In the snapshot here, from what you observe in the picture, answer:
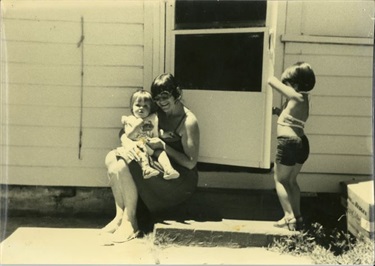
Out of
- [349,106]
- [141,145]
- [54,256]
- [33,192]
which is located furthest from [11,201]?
[349,106]

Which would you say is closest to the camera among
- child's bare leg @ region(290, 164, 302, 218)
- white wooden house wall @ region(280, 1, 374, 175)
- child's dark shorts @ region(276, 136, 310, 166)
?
child's dark shorts @ region(276, 136, 310, 166)

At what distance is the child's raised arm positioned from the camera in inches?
155

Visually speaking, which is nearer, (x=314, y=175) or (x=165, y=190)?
(x=165, y=190)

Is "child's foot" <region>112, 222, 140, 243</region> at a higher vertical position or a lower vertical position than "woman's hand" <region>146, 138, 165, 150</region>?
lower

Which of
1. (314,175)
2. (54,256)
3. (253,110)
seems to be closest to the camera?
(54,256)

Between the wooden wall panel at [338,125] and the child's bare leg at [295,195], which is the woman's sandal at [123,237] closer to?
the child's bare leg at [295,195]

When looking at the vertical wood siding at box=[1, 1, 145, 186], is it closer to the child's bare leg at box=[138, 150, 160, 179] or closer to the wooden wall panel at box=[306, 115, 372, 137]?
the child's bare leg at box=[138, 150, 160, 179]

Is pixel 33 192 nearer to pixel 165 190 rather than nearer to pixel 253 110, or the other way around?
pixel 165 190

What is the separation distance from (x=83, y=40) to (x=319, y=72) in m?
2.02

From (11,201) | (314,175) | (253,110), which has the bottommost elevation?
(11,201)

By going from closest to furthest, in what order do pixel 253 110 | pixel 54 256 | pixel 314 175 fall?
1. pixel 54 256
2. pixel 253 110
3. pixel 314 175

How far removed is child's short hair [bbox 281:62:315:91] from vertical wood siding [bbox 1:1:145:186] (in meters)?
1.25

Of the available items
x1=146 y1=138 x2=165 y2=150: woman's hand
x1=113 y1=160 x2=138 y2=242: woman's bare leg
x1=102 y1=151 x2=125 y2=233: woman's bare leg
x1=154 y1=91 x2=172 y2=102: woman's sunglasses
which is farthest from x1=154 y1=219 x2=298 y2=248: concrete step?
x1=154 y1=91 x2=172 y2=102: woman's sunglasses

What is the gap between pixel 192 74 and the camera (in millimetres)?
4238
